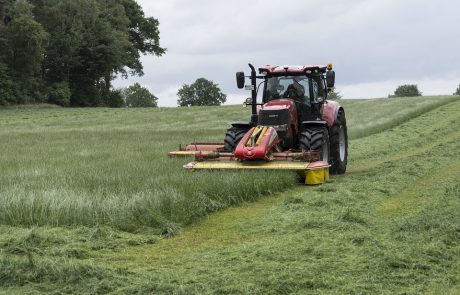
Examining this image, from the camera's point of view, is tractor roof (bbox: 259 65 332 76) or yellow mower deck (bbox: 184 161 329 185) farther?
tractor roof (bbox: 259 65 332 76)

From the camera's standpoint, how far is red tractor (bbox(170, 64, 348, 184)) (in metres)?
11.0

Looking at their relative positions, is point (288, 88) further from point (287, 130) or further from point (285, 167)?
point (285, 167)

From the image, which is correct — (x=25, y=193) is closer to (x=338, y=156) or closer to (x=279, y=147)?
(x=279, y=147)

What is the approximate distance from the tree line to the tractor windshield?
38.8 meters

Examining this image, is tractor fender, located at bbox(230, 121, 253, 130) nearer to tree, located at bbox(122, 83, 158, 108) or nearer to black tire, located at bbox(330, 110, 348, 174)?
black tire, located at bbox(330, 110, 348, 174)

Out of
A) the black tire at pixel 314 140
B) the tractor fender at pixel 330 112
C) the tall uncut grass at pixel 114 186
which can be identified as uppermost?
the tractor fender at pixel 330 112

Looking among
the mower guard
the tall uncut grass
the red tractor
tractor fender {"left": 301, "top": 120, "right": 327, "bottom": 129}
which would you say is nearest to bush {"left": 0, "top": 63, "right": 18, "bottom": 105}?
the tall uncut grass

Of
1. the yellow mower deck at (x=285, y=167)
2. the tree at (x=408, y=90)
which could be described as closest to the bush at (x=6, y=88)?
the yellow mower deck at (x=285, y=167)

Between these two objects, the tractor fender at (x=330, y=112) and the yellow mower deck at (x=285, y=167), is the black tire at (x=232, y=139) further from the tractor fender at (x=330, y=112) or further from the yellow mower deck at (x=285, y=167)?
the tractor fender at (x=330, y=112)

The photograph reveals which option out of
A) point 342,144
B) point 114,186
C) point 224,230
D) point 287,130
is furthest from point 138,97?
point 224,230

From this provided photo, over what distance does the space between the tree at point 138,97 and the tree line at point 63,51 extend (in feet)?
93.0

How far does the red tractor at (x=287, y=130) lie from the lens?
36.1ft

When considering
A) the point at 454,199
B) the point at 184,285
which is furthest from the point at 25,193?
the point at 454,199

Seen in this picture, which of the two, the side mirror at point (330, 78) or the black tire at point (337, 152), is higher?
the side mirror at point (330, 78)
